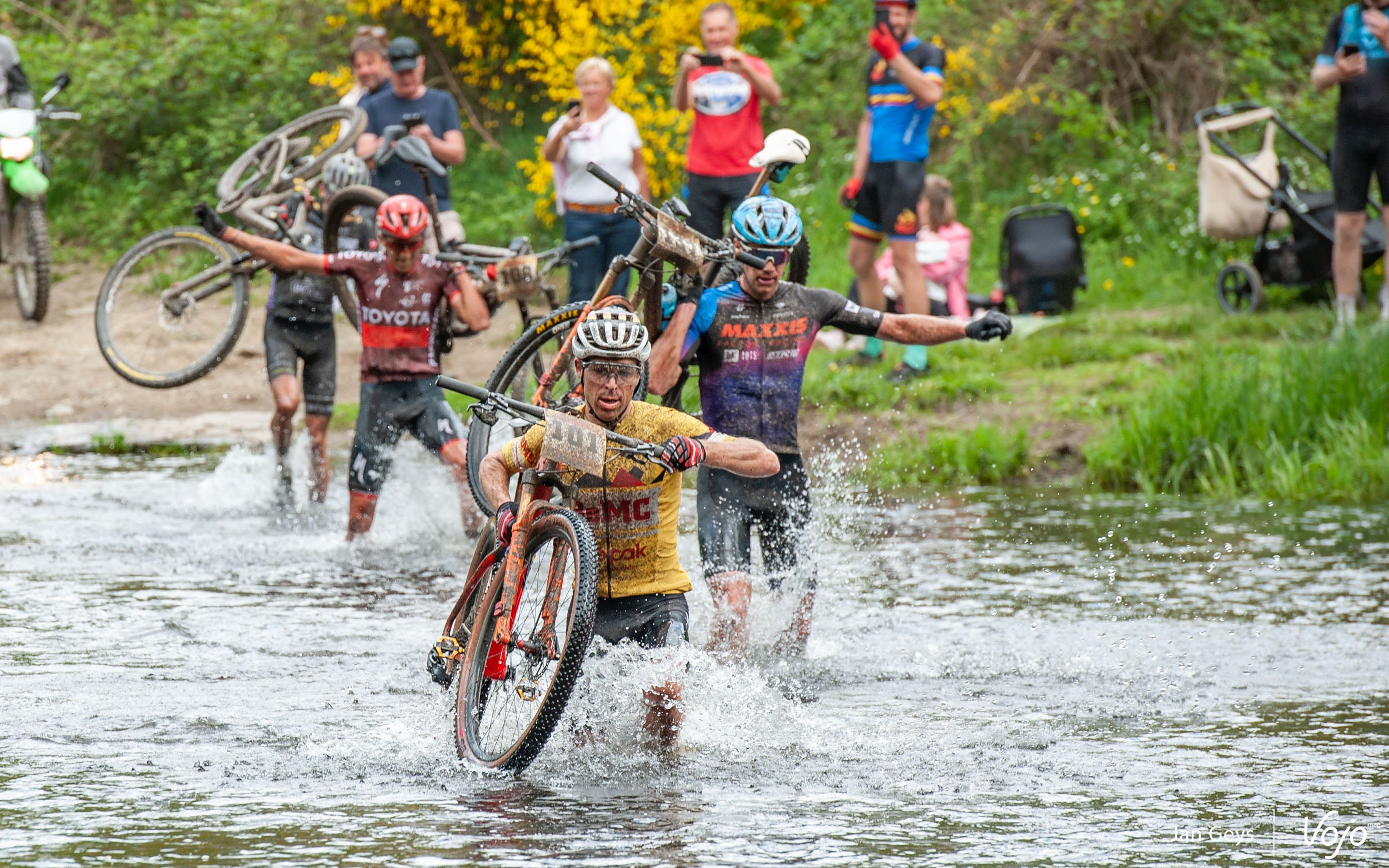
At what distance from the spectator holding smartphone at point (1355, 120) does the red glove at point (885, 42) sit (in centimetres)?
→ 280

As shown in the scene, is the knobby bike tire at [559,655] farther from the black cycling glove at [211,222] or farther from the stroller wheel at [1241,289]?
the stroller wheel at [1241,289]

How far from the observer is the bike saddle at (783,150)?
786cm

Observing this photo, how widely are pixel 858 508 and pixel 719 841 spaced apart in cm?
617

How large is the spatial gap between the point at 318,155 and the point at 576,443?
6568 mm

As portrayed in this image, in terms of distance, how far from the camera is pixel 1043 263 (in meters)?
14.7

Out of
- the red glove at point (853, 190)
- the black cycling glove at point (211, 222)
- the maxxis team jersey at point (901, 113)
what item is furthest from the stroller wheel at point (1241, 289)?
the black cycling glove at point (211, 222)

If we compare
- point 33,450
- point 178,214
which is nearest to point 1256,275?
point 33,450

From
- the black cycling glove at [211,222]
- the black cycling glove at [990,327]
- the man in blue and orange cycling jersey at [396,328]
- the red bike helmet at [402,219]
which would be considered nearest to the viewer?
the black cycling glove at [990,327]

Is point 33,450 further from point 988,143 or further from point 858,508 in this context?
point 988,143

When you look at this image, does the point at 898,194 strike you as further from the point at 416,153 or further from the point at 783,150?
the point at 783,150

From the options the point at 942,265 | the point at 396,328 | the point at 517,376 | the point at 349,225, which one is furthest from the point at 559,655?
the point at 942,265

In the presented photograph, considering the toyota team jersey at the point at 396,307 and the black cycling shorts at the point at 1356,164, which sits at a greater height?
the black cycling shorts at the point at 1356,164

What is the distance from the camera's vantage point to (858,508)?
1127 cm

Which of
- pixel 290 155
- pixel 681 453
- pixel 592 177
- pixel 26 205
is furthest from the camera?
pixel 26 205
